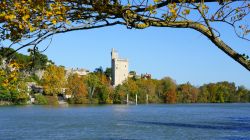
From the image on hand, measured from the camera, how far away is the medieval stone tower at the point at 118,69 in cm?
12962

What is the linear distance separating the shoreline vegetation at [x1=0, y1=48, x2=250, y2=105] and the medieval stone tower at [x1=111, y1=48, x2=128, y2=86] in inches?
200

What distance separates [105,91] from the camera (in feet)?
344

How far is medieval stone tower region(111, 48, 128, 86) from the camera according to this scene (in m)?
130

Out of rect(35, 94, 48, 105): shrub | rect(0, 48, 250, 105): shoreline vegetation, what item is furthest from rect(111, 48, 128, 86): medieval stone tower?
rect(35, 94, 48, 105): shrub

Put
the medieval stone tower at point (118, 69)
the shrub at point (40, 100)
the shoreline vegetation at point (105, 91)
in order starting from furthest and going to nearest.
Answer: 1. the medieval stone tower at point (118, 69)
2. the shrub at point (40, 100)
3. the shoreline vegetation at point (105, 91)

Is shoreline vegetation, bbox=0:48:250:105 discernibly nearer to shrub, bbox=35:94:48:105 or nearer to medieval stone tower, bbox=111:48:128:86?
shrub, bbox=35:94:48:105

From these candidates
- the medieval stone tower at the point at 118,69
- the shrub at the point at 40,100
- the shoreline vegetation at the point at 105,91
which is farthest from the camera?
the medieval stone tower at the point at 118,69

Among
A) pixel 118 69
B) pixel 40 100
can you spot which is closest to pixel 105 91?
pixel 40 100

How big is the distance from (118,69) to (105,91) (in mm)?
27587

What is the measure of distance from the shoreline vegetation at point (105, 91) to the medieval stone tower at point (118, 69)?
16.7ft

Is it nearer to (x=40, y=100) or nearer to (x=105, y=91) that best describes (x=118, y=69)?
(x=105, y=91)

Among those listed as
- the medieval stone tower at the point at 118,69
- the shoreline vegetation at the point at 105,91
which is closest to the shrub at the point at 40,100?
the shoreline vegetation at the point at 105,91

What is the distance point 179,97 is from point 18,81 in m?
125

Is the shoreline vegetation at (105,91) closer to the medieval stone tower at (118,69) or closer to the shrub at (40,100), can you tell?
the shrub at (40,100)
